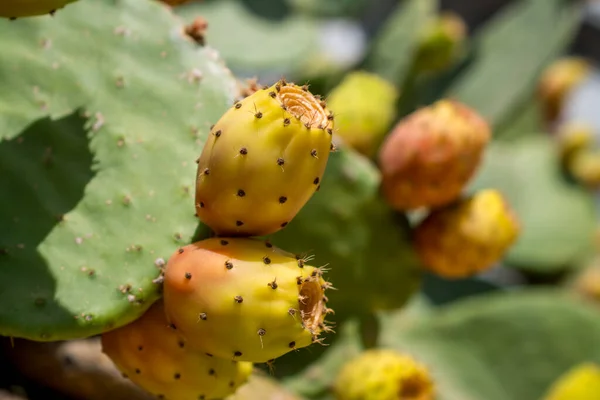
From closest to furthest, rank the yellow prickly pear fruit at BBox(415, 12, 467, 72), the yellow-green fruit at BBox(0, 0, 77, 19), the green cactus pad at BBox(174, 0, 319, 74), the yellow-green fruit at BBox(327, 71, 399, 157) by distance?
the yellow-green fruit at BBox(0, 0, 77, 19) → the yellow-green fruit at BBox(327, 71, 399, 157) → the yellow prickly pear fruit at BBox(415, 12, 467, 72) → the green cactus pad at BBox(174, 0, 319, 74)

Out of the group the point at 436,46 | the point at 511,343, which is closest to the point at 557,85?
the point at 436,46

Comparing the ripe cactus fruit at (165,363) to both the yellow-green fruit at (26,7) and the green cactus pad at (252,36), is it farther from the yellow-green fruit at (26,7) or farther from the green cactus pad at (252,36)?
the green cactus pad at (252,36)

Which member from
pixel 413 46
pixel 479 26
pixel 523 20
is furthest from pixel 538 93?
pixel 479 26

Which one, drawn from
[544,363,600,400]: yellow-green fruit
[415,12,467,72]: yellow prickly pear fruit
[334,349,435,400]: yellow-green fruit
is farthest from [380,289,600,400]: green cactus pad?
[415,12,467,72]: yellow prickly pear fruit

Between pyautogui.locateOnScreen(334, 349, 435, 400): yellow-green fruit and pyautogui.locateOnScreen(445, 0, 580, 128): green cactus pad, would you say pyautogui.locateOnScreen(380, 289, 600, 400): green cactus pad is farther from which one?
pyautogui.locateOnScreen(445, 0, 580, 128): green cactus pad

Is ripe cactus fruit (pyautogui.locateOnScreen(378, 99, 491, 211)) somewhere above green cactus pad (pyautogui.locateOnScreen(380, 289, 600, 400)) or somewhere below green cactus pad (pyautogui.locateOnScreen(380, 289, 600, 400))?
above

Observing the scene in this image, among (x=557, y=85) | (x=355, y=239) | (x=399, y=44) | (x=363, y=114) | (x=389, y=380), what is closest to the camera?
(x=389, y=380)

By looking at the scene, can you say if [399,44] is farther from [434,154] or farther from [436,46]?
[434,154]
